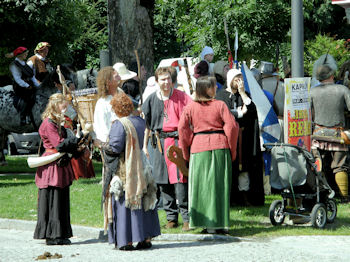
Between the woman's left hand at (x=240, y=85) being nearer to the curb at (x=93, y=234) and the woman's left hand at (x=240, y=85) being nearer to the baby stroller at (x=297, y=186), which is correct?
the baby stroller at (x=297, y=186)

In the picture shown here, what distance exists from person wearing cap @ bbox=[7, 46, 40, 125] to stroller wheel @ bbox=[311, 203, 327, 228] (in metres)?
8.26

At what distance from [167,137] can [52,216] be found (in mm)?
1806

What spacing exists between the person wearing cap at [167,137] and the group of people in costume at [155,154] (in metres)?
0.01

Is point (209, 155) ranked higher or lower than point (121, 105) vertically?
lower

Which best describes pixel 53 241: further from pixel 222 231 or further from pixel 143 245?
pixel 222 231

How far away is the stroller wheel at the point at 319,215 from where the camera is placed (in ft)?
32.8

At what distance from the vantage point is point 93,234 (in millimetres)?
10281

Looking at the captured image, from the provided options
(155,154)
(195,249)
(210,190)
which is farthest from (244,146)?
(195,249)

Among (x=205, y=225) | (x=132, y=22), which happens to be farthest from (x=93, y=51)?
(x=205, y=225)

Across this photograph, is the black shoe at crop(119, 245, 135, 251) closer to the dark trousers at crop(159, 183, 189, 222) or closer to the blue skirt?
the blue skirt

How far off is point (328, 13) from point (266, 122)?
22466 millimetres

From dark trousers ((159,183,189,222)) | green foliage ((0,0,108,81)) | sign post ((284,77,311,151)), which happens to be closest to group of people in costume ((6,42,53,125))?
dark trousers ((159,183,189,222))

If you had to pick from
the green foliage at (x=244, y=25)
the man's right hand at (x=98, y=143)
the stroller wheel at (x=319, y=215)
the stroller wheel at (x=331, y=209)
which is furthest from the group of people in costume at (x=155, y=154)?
the green foliage at (x=244, y=25)

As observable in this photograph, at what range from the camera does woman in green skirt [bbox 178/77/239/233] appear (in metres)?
9.51
